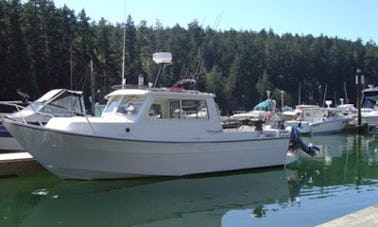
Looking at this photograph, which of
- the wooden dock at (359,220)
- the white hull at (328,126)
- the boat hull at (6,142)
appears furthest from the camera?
the white hull at (328,126)

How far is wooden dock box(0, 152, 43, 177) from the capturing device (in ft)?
50.9

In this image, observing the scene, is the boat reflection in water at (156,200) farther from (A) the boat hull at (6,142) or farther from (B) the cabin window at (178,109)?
(A) the boat hull at (6,142)

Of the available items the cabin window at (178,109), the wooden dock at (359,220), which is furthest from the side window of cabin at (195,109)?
the wooden dock at (359,220)

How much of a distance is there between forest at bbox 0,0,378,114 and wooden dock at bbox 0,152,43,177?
19.2 ft

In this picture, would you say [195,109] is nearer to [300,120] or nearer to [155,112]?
[155,112]

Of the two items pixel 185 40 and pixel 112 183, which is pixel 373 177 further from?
pixel 185 40

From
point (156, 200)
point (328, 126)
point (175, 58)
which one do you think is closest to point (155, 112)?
point (156, 200)

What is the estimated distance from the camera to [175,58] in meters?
81.9

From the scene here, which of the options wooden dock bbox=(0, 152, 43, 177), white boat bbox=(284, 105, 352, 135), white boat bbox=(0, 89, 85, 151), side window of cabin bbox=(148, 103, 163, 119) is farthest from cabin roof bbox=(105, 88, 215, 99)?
white boat bbox=(284, 105, 352, 135)

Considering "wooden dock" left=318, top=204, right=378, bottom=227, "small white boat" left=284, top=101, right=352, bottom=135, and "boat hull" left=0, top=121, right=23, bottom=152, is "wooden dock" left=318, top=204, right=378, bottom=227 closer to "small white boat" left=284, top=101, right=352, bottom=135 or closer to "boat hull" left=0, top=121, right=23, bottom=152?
"boat hull" left=0, top=121, right=23, bottom=152

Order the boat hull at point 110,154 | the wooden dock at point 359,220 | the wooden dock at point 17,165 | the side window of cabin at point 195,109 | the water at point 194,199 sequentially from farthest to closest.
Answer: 1. the side window of cabin at point 195,109
2. the wooden dock at point 17,165
3. the boat hull at point 110,154
4. the water at point 194,199
5. the wooden dock at point 359,220

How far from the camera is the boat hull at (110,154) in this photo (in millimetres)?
14250

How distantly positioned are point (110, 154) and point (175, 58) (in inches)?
2678

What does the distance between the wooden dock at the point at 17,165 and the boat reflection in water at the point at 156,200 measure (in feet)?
5.50
